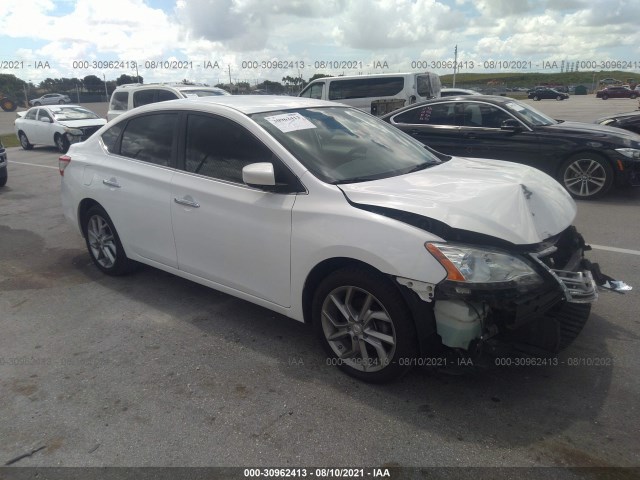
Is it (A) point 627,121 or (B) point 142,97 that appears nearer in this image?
(A) point 627,121

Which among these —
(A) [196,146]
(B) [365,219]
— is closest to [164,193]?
(A) [196,146]

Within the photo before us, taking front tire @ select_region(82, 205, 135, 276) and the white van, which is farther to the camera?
the white van

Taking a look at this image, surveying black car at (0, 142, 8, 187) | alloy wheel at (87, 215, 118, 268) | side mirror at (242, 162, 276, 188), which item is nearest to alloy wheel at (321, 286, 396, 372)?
side mirror at (242, 162, 276, 188)

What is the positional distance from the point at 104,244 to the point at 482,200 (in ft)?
12.1

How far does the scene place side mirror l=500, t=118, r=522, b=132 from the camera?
834 cm

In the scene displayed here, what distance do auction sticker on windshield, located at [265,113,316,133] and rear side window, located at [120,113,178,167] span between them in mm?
968

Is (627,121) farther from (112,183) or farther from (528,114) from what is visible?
(112,183)

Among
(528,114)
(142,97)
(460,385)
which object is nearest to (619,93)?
(528,114)

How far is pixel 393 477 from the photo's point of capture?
2465 mm

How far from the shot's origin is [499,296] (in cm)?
270

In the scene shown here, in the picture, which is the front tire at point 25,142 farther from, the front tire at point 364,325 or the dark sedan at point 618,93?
the dark sedan at point 618,93

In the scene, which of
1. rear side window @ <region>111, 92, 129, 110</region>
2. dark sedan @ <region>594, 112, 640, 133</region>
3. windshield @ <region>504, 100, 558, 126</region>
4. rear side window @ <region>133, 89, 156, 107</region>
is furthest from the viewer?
rear side window @ <region>111, 92, 129, 110</region>

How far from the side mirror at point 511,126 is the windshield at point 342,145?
4.65m

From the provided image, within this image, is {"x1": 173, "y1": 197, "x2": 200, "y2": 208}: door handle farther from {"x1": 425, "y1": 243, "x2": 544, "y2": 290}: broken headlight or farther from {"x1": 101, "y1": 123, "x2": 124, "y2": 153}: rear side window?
{"x1": 425, "y1": 243, "x2": 544, "y2": 290}: broken headlight
